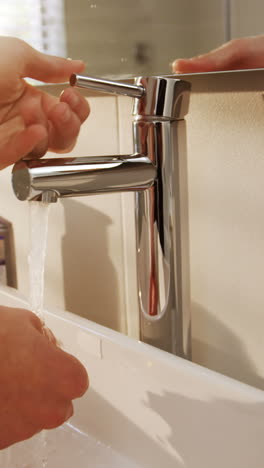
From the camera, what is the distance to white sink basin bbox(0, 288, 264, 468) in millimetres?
441

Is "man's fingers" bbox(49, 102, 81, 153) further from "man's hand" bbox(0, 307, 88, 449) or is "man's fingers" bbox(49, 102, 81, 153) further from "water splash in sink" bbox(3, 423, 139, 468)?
"water splash in sink" bbox(3, 423, 139, 468)

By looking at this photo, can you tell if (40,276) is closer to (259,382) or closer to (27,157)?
(27,157)

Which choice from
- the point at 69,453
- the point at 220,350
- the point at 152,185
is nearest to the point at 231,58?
the point at 152,185

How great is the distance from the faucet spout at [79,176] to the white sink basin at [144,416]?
142 mm

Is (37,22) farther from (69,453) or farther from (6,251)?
(69,453)

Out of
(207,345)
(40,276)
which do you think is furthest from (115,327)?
(40,276)

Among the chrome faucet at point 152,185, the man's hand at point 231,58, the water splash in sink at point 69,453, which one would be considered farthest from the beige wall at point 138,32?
the water splash in sink at point 69,453

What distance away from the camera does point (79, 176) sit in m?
0.45

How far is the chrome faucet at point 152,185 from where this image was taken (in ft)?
1.46

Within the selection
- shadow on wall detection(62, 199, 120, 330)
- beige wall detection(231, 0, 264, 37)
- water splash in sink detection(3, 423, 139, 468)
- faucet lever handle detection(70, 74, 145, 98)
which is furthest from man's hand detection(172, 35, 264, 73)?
water splash in sink detection(3, 423, 139, 468)

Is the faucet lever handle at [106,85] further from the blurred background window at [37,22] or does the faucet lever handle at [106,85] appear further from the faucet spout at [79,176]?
the blurred background window at [37,22]

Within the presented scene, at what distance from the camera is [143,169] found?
1.54ft

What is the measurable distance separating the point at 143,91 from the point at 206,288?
219 millimetres

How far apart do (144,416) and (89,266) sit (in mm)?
248
